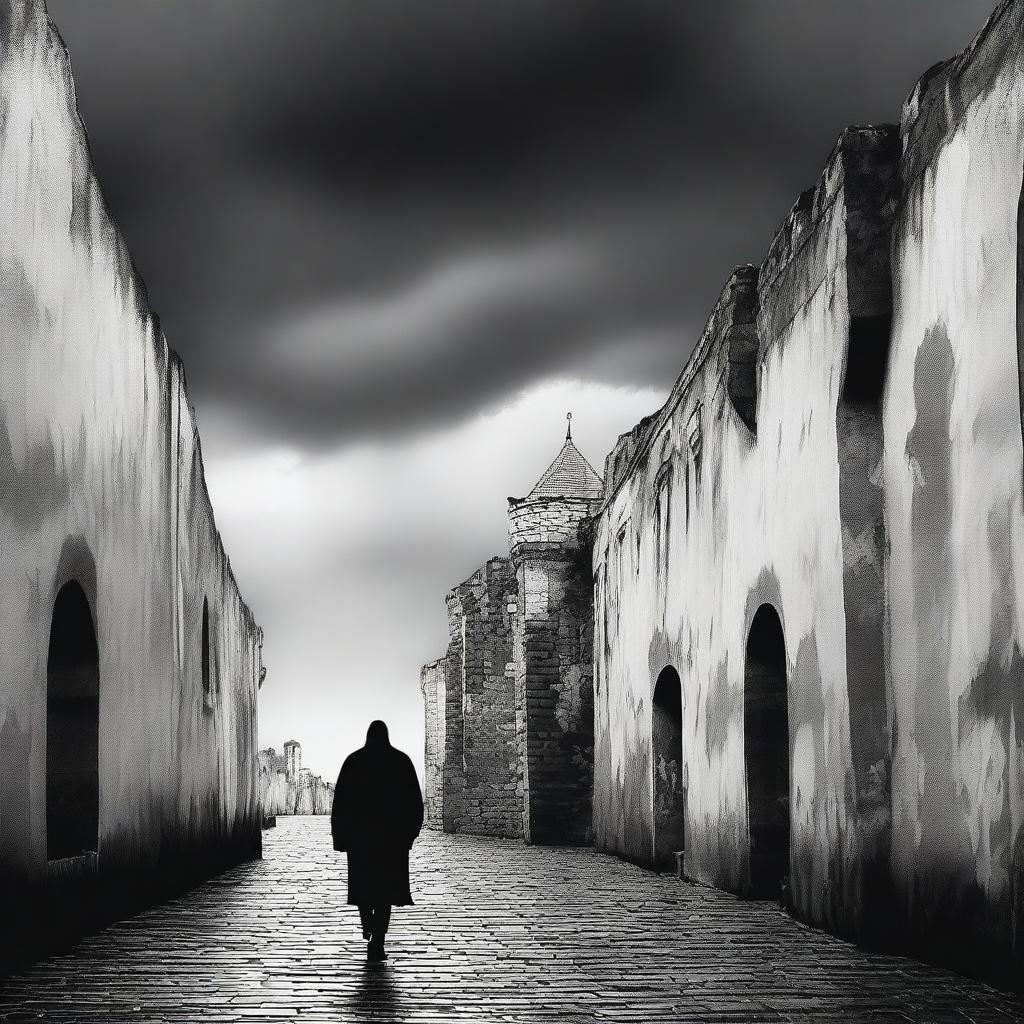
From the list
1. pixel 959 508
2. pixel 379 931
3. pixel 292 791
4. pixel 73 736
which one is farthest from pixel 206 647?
pixel 292 791

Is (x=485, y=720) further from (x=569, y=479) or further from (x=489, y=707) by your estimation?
(x=569, y=479)

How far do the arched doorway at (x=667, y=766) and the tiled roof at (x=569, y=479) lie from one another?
6692mm

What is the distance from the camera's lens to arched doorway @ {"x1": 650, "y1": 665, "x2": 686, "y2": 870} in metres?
13.5

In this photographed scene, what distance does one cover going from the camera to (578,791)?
63.2 feet

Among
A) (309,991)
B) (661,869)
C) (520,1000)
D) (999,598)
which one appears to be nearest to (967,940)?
(999,598)

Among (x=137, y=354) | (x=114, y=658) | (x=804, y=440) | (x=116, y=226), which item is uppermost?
(x=116, y=226)

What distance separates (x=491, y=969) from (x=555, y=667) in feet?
43.7

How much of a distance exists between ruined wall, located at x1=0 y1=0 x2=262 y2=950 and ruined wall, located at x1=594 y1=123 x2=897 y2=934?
3983 mm

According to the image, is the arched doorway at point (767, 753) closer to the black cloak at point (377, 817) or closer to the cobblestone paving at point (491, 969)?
the cobblestone paving at point (491, 969)

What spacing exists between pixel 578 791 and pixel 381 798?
1200cm

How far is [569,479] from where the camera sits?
22.0 metres

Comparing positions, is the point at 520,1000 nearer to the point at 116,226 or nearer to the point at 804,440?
the point at 804,440

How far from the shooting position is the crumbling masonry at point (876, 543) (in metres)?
5.93

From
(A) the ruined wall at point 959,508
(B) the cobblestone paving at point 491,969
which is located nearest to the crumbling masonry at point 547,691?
(B) the cobblestone paving at point 491,969
